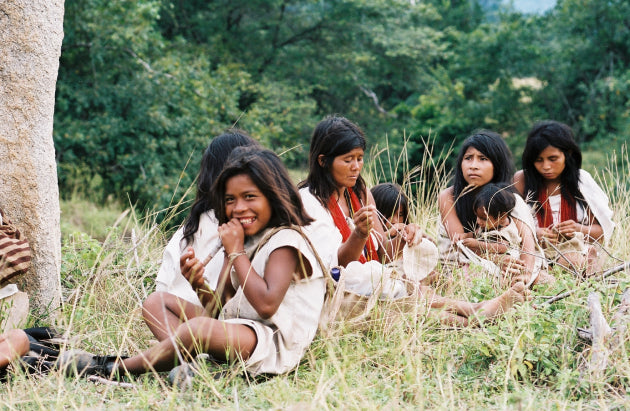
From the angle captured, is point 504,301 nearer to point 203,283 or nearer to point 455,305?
point 455,305

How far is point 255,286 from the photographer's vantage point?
2783 millimetres

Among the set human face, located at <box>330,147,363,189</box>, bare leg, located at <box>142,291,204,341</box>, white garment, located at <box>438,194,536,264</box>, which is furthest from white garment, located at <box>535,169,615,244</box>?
bare leg, located at <box>142,291,204,341</box>

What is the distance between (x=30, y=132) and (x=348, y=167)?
162 centimetres

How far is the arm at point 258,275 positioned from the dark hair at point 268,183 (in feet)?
0.54

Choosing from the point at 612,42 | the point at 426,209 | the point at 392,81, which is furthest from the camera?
the point at 392,81

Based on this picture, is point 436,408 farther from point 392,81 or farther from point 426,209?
point 392,81

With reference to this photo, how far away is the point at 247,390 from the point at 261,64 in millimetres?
12409

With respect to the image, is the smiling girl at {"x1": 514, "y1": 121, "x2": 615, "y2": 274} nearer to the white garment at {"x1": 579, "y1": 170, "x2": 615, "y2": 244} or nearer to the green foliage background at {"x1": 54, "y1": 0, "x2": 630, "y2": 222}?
the white garment at {"x1": 579, "y1": 170, "x2": 615, "y2": 244}

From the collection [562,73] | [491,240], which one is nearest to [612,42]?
[562,73]

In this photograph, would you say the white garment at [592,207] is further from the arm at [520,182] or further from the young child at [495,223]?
the young child at [495,223]

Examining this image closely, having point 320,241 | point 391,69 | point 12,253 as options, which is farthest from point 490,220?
point 391,69

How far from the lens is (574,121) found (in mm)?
14227

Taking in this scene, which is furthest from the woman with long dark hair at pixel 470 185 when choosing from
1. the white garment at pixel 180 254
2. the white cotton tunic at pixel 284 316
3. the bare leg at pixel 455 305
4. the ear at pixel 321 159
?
the white garment at pixel 180 254

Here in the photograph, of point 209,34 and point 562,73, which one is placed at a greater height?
point 209,34
